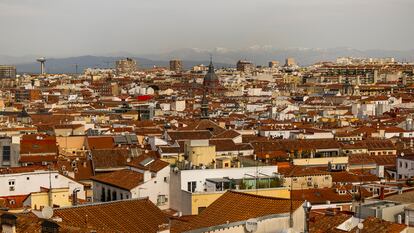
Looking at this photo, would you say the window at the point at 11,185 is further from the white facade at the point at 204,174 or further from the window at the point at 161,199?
the white facade at the point at 204,174

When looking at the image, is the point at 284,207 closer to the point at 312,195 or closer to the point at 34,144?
the point at 312,195

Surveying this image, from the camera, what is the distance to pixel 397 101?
318 feet

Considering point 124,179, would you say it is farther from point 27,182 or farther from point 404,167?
point 404,167

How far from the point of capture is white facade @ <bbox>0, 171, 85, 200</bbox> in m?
24.0

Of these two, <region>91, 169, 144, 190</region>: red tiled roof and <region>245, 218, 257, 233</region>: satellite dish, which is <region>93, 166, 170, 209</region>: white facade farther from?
<region>245, 218, 257, 233</region>: satellite dish

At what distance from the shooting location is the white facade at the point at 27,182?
2397 centimetres

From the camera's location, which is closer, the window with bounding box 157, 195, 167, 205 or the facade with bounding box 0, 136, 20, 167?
the window with bounding box 157, 195, 167, 205

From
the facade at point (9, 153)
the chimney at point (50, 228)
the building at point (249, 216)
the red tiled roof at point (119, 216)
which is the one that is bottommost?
the facade at point (9, 153)

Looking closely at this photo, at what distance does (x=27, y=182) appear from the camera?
79.4ft

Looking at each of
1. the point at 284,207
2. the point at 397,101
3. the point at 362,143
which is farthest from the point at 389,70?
the point at 284,207

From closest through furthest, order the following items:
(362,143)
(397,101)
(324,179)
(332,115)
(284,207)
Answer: (284,207), (324,179), (362,143), (332,115), (397,101)

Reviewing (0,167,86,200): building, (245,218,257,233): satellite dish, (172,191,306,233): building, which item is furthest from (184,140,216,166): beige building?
(245,218,257,233): satellite dish

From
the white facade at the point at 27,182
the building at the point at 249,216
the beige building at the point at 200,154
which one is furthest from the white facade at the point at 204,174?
the building at the point at 249,216

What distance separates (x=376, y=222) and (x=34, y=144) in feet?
82.2
